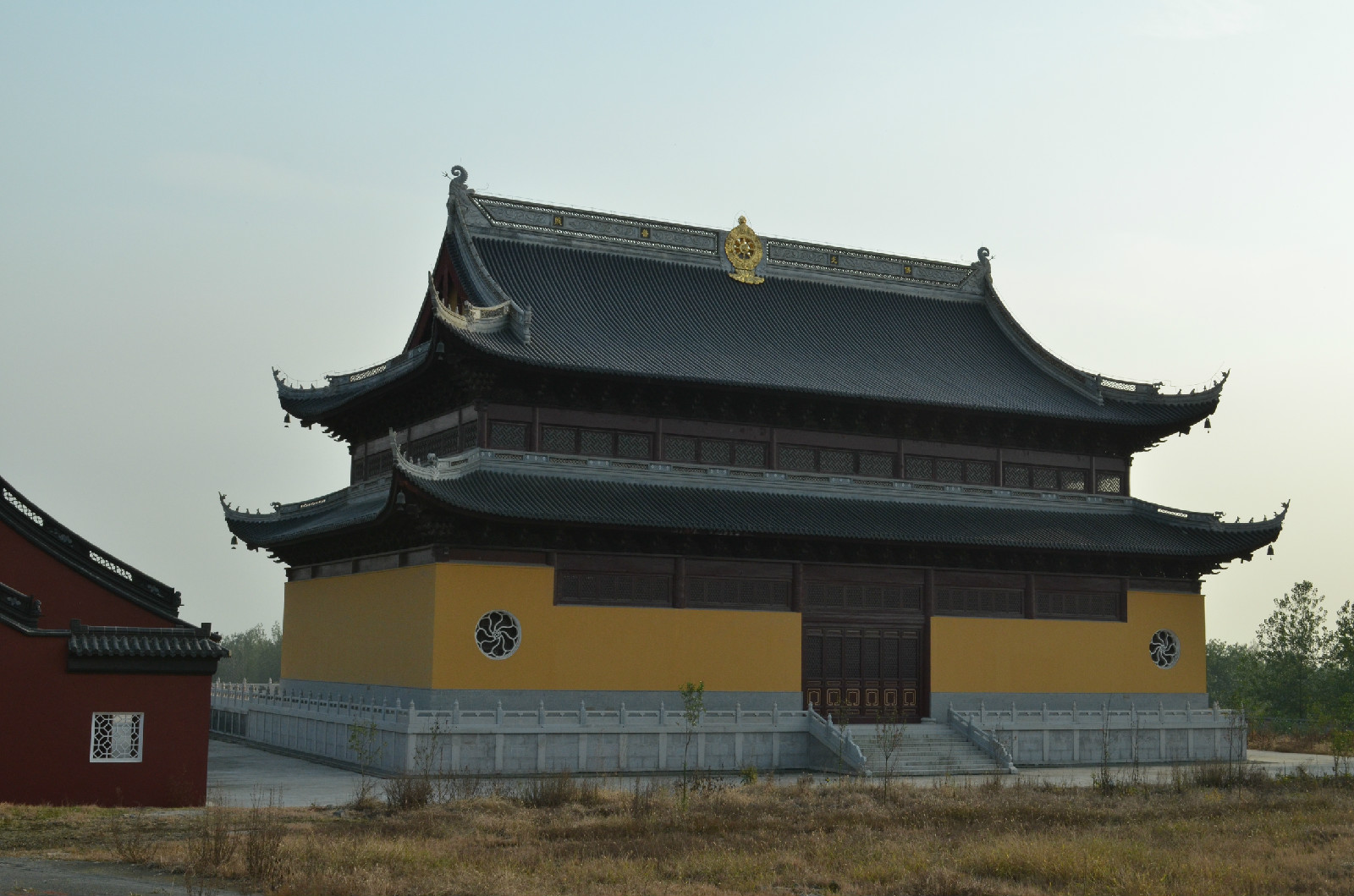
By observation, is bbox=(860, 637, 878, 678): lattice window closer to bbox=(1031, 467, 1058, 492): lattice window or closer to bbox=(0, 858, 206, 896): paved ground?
bbox=(1031, 467, 1058, 492): lattice window

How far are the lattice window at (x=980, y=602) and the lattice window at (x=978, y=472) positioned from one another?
3.27m

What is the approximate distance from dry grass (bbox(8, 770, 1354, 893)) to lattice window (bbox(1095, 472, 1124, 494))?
16.3 m

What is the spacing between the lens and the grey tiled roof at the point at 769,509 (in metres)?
33.6

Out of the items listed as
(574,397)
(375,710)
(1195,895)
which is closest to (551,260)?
(574,397)

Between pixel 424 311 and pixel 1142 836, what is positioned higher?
pixel 424 311

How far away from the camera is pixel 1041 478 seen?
42000 mm

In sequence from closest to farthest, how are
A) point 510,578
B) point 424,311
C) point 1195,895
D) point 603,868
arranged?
point 1195,895, point 603,868, point 510,578, point 424,311

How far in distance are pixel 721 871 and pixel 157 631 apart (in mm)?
11776

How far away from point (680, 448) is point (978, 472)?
363 inches

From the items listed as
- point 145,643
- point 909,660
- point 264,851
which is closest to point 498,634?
point 145,643

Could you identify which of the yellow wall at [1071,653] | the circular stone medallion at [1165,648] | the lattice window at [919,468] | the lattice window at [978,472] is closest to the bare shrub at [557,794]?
the yellow wall at [1071,653]

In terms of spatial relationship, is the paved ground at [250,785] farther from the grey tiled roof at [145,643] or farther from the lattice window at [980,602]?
the lattice window at [980,602]

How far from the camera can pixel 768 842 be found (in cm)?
2119

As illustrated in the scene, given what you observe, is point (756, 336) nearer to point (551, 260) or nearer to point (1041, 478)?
point (551, 260)
